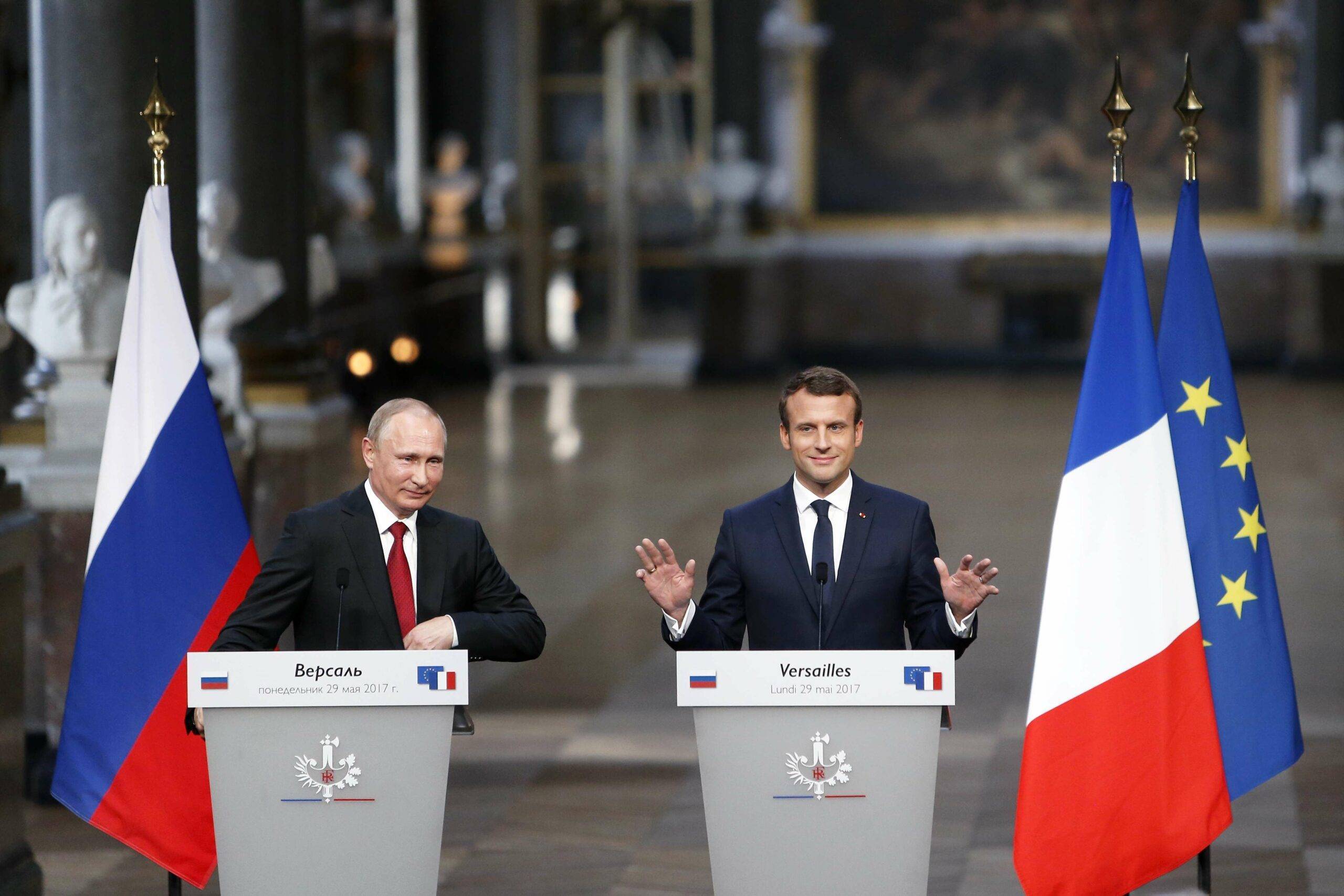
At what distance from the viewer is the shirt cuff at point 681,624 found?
3.68 metres

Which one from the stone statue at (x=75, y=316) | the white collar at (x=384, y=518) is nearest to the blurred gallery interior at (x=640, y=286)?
the stone statue at (x=75, y=316)

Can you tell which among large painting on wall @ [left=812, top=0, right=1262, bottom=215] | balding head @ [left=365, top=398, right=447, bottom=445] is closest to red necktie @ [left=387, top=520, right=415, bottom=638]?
balding head @ [left=365, top=398, right=447, bottom=445]

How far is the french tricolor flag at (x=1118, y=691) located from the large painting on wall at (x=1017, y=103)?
670 inches

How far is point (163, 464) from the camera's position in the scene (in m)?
4.12

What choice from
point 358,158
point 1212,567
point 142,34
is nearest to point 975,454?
point 358,158

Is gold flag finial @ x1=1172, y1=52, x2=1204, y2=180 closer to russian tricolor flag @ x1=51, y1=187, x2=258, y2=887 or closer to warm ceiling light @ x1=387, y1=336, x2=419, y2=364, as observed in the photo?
russian tricolor flag @ x1=51, y1=187, x2=258, y2=887

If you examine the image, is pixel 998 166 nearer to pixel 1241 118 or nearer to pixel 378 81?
pixel 1241 118

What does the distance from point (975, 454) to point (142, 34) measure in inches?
364

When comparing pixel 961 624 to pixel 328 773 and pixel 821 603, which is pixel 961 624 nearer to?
pixel 821 603

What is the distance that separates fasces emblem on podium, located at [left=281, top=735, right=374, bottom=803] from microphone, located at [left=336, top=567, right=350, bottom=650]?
29 centimetres

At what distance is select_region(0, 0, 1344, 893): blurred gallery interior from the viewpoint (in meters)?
6.09

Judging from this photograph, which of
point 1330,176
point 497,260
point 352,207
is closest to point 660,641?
point 352,207

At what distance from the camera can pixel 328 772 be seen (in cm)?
352

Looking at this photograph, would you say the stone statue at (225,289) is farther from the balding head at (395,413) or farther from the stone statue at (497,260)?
the stone statue at (497,260)
